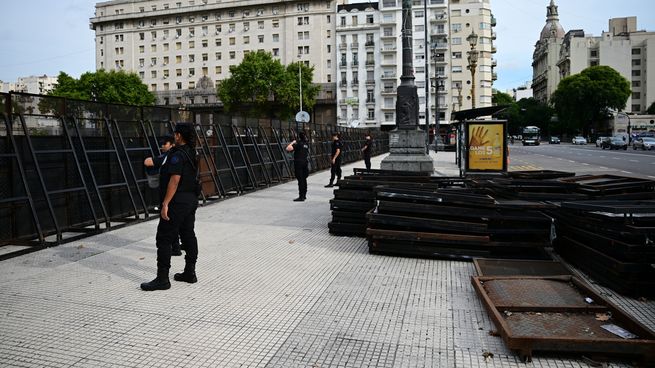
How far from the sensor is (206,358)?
163 inches

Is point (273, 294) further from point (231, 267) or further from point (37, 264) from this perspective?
point (37, 264)

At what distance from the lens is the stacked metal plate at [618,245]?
546cm

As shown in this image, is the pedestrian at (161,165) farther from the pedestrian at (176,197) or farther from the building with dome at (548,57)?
the building with dome at (548,57)

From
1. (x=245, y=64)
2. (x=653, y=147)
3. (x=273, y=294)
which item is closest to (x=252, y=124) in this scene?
(x=273, y=294)

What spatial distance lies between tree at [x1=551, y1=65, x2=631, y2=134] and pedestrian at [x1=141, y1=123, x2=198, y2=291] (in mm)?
99289

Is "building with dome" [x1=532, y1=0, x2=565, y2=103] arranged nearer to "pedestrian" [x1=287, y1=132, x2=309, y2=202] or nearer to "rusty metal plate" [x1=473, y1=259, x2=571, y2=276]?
"pedestrian" [x1=287, y1=132, x2=309, y2=202]

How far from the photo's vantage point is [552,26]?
171 meters

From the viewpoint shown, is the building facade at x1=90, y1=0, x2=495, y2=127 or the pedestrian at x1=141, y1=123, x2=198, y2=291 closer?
the pedestrian at x1=141, y1=123, x2=198, y2=291

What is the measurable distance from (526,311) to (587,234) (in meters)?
2.18

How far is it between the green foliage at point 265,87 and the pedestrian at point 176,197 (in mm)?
72664

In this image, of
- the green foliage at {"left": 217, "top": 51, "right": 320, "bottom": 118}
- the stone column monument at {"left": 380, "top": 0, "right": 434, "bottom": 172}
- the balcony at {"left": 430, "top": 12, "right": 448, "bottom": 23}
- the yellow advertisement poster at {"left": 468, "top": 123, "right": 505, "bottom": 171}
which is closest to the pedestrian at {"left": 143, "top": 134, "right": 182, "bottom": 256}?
the stone column monument at {"left": 380, "top": 0, "right": 434, "bottom": 172}

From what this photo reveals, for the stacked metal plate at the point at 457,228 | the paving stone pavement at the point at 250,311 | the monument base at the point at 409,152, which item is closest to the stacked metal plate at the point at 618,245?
the paving stone pavement at the point at 250,311

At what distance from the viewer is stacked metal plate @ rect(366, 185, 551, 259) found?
7.38 meters

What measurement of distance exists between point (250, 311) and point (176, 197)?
1.58 m
